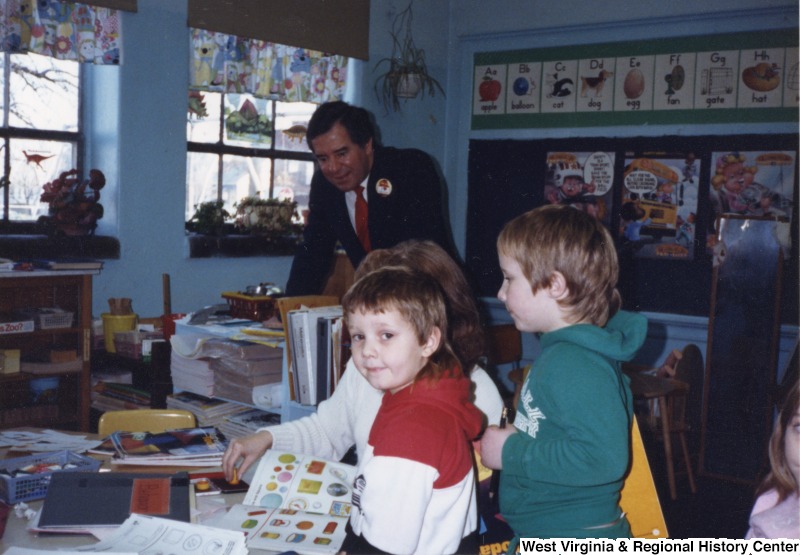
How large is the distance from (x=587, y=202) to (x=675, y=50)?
103 cm

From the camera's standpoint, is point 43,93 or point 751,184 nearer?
point 43,93

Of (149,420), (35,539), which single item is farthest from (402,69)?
(35,539)

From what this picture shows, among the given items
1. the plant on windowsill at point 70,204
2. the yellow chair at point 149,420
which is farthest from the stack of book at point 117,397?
the yellow chair at point 149,420

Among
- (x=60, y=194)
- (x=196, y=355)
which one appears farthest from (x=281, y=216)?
(x=196, y=355)

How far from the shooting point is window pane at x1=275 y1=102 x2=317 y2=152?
4.74m

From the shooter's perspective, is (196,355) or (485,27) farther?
(485,27)

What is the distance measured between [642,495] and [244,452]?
0.82 metres

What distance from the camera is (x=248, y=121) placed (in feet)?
15.0

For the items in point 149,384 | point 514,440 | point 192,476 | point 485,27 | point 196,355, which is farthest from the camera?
point 485,27

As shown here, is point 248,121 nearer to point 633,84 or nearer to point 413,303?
point 633,84

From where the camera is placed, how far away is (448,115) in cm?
546

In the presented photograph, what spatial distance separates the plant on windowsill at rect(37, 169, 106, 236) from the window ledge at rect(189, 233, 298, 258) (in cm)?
59

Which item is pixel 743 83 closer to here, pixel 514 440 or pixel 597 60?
pixel 597 60

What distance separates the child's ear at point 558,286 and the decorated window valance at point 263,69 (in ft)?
10.4
